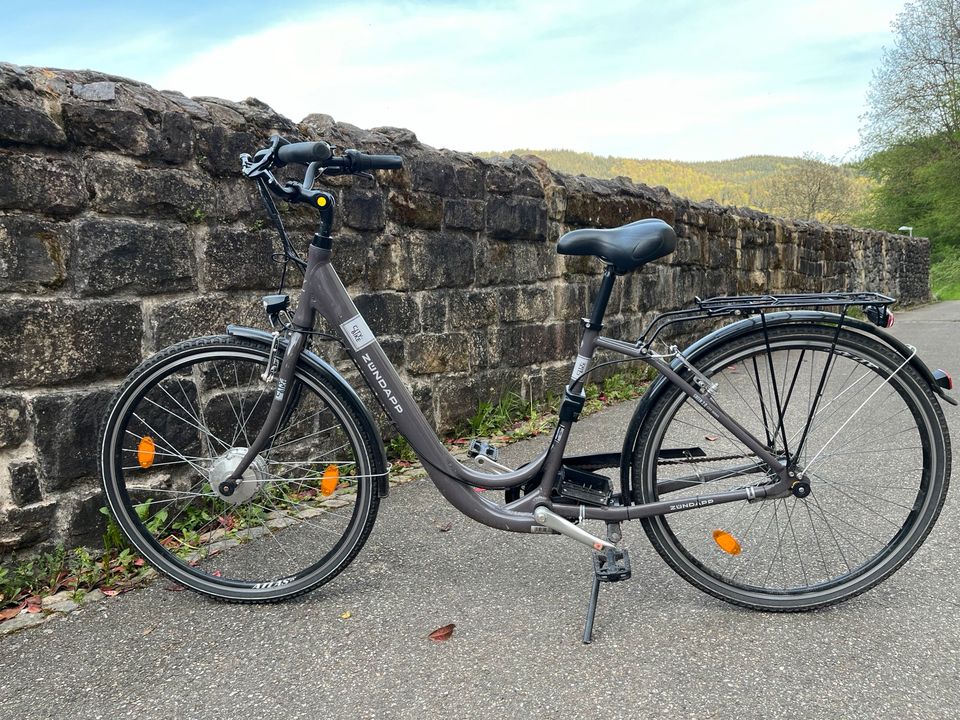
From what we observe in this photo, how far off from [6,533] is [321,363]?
3.94ft

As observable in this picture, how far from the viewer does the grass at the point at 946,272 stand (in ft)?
78.8

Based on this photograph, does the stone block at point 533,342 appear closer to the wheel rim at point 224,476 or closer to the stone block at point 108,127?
the wheel rim at point 224,476

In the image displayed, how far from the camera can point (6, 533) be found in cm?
245

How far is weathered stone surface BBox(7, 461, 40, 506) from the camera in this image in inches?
96.6

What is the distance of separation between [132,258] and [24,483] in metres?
0.86

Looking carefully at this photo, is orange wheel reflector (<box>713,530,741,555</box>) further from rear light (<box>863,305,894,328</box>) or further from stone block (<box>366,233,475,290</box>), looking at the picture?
stone block (<box>366,233,475,290</box>)

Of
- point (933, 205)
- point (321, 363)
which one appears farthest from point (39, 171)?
point (933, 205)

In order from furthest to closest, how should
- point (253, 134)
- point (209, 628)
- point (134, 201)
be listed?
point (253, 134) < point (134, 201) < point (209, 628)

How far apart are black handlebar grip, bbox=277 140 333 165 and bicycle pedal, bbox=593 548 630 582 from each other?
4.87 ft

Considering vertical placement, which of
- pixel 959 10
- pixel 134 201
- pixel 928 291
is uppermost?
pixel 959 10

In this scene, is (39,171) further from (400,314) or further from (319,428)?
(400,314)

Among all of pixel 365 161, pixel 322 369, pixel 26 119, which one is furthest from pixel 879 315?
pixel 26 119

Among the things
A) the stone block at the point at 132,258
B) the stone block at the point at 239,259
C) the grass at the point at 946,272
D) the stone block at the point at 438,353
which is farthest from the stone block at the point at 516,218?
the grass at the point at 946,272

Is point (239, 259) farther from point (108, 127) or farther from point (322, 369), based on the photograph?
point (322, 369)
